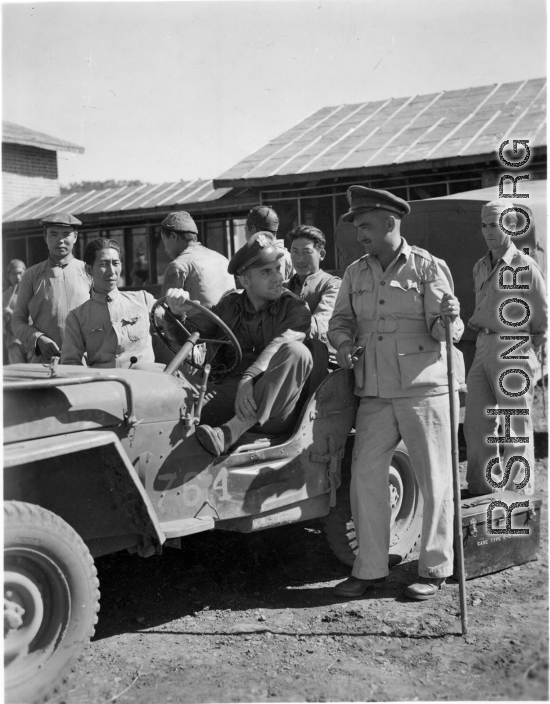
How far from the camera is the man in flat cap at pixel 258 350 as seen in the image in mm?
3957

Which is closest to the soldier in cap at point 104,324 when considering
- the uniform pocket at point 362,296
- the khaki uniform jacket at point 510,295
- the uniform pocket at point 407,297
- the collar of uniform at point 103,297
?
the collar of uniform at point 103,297

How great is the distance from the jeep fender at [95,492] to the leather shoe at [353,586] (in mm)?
1211

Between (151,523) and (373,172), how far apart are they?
9.50 meters

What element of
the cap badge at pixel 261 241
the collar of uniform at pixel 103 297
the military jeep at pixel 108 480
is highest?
the cap badge at pixel 261 241

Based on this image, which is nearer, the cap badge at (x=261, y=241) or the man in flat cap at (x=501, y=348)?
the cap badge at (x=261, y=241)

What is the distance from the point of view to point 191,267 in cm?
596

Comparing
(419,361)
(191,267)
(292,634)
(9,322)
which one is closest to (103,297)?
(191,267)

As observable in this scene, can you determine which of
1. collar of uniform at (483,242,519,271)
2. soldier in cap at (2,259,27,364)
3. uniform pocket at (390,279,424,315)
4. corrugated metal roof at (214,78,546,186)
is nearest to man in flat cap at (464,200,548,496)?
collar of uniform at (483,242,519,271)

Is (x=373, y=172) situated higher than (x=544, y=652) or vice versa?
(x=373, y=172)

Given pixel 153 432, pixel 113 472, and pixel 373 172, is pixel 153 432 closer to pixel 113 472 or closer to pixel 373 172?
pixel 113 472

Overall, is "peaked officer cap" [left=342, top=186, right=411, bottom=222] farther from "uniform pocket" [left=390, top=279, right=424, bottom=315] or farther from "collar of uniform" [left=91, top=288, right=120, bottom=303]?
"collar of uniform" [left=91, top=288, right=120, bottom=303]

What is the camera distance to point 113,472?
339cm

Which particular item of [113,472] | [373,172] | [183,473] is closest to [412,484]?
[183,473]

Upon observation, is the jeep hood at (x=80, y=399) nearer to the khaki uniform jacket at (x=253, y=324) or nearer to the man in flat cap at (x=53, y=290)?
the khaki uniform jacket at (x=253, y=324)
